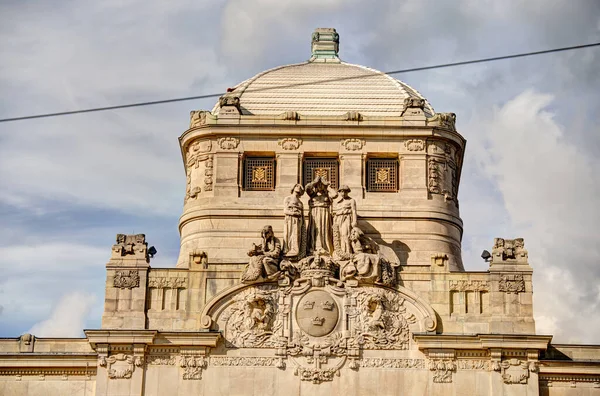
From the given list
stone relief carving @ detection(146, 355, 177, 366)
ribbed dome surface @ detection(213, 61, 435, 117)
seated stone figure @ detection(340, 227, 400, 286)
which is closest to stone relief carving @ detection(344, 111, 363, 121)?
ribbed dome surface @ detection(213, 61, 435, 117)

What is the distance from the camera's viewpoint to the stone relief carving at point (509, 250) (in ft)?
173

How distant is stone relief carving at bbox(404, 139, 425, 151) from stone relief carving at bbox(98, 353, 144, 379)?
13.8 m

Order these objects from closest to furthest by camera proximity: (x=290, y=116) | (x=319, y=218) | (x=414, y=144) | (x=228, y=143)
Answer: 1. (x=319, y=218)
2. (x=414, y=144)
3. (x=228, y=143)
4. (x=290, y=116)

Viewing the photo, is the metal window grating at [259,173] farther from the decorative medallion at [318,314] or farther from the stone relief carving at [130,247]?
the decorative medallion at [318,314]

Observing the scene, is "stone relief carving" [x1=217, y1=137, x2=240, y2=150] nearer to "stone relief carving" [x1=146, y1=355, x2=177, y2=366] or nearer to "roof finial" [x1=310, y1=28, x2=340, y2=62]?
"roof finial" [x1=310, y1=28, x2=340, y2=62]

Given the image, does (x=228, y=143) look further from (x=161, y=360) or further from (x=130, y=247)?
(x=161, y=360)

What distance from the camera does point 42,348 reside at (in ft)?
177

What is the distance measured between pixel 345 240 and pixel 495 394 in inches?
286

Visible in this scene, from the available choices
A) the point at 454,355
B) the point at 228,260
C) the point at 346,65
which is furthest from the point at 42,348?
the point at 346,65

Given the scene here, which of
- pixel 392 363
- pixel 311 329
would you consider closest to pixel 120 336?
pixel 311 329

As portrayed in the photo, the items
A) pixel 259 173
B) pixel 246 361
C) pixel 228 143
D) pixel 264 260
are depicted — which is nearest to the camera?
pixel 246 361

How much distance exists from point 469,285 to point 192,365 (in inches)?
385

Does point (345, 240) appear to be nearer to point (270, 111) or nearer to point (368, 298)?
point (368, 298)

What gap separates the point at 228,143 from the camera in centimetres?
5900
